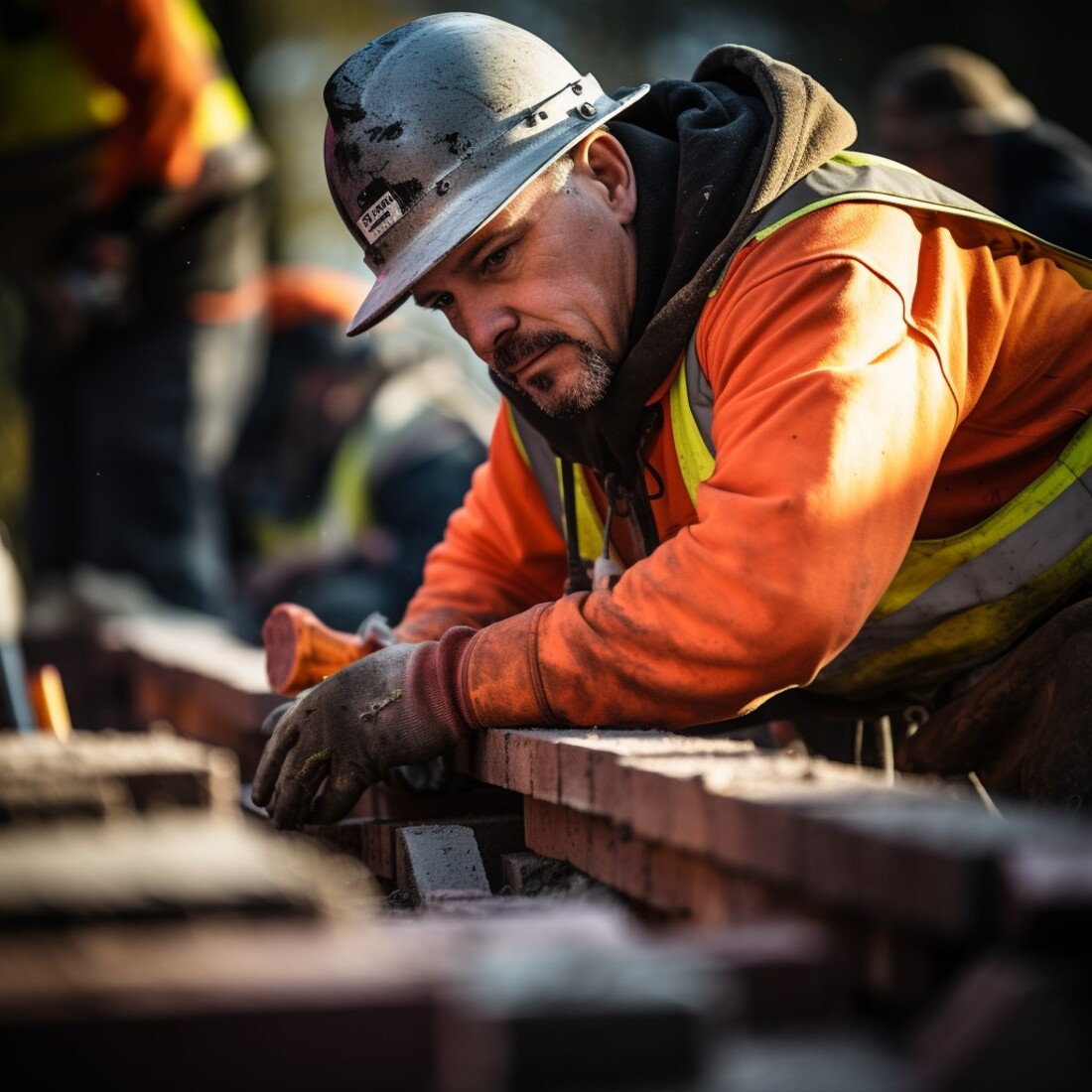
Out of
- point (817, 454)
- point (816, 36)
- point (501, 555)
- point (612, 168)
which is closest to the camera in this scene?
point (817, 454)

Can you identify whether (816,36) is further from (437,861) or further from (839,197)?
(437,861)

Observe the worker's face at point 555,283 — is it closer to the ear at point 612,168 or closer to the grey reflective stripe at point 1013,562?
the ear at point 612,168

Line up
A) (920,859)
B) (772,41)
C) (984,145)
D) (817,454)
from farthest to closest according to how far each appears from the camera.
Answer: (772,41)
(984,145)
(817,454)
(920,859)

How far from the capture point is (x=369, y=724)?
3.18m

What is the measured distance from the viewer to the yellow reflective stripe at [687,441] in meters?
3.32

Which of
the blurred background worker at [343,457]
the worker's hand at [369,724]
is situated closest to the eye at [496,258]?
the worker's hand at [369,724]

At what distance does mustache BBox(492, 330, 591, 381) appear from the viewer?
3.45m

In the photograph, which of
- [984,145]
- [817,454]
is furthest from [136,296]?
[817,454]

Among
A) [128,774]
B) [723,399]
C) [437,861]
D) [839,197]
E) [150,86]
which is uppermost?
[150,86]

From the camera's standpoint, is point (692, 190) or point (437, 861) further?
point (692, 190)

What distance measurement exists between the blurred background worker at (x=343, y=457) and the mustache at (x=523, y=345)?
430cm

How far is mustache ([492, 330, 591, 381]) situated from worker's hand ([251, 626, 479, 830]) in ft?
1.95

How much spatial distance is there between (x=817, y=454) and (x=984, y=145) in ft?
17.5

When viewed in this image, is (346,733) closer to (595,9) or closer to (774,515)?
(774,515)
